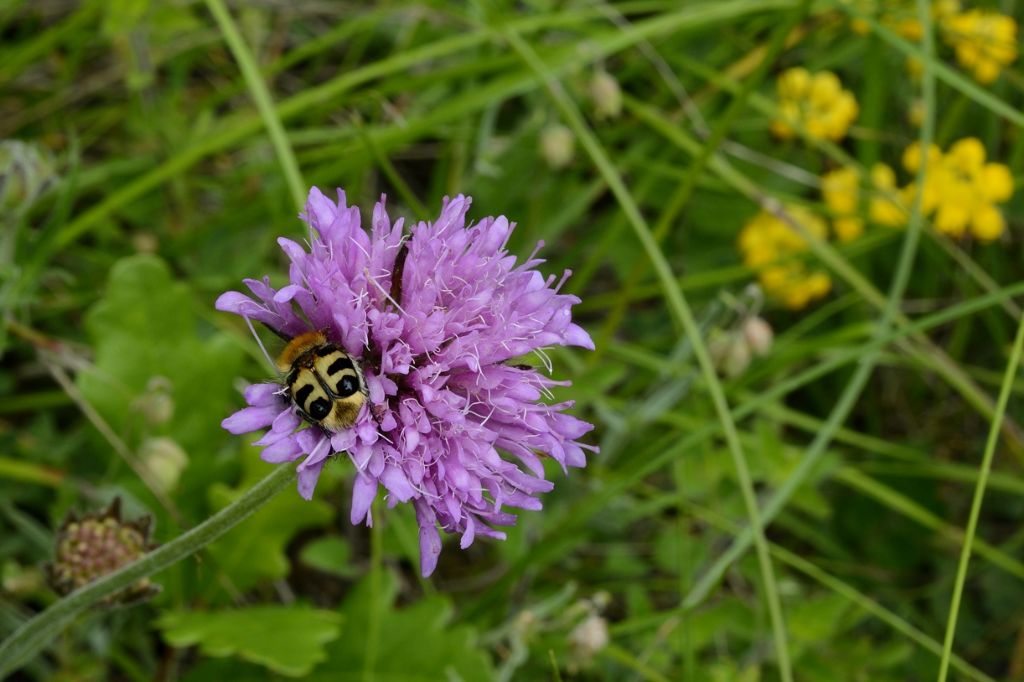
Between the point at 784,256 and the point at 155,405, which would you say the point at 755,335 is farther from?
the point at 155,405

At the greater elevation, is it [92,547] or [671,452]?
[92,547]

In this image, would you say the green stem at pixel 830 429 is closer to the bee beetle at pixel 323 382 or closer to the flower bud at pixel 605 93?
the flower bud at pixel 605 93

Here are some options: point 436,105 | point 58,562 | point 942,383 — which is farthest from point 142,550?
point 942,383

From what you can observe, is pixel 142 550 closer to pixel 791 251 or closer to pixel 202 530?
pixel 202 530

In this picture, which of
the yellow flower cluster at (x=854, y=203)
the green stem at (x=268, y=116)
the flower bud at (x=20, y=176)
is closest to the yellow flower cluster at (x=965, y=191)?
the yellow flower cluster at (x=854, y=203)

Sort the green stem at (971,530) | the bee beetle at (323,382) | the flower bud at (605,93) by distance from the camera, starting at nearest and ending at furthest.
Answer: the bee beetle at (323,382) → the green stem at (971,530) → the flower bud at (605,93)

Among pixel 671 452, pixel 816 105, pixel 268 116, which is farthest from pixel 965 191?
pixel 268 116

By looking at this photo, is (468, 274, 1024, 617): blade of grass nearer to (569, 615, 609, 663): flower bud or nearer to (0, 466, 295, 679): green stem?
(569, 615, 609, 663): flower bud
